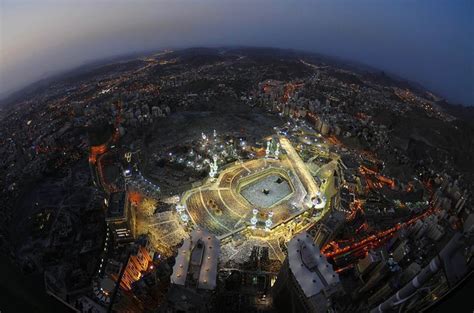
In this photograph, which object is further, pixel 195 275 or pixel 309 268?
pixel 195 275

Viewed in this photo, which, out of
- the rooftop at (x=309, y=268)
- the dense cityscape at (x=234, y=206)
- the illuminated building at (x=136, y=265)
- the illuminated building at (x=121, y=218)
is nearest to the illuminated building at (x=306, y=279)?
the rooftop at (x=309, y=268)

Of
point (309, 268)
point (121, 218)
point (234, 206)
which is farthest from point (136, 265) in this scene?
point (309, 268)

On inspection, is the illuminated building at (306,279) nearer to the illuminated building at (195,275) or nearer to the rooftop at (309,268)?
the rooftop at (309,268)

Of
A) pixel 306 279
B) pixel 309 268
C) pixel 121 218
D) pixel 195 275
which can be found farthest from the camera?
pixel 121 218

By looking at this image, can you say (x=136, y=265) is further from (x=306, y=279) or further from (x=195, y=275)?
(x=306, y=279)

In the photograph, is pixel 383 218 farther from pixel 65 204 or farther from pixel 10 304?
pixel 65 204

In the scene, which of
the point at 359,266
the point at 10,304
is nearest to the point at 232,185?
the point at 359,266

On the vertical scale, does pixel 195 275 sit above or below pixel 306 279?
below
